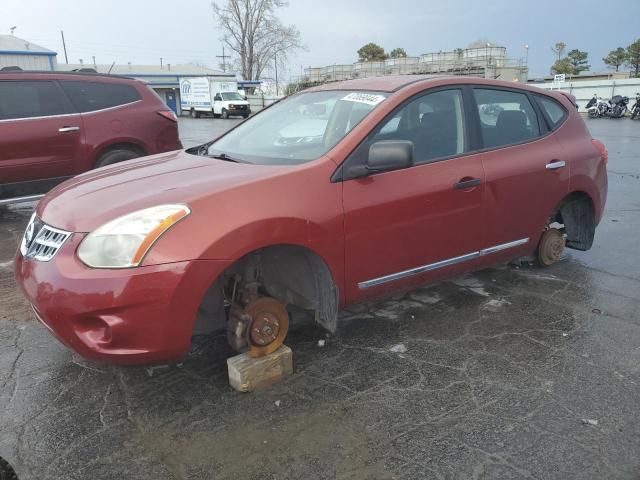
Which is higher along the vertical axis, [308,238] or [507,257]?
[308,238]

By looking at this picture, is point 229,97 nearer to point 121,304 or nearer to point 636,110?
point 636,110

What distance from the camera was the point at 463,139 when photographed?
3660 mm

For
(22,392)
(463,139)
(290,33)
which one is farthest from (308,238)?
(290,33)

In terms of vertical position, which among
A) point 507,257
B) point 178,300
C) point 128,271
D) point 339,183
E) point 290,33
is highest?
point 290,33

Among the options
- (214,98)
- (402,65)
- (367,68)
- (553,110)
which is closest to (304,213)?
(553,110)

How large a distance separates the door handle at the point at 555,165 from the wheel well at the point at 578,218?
18.0 inches

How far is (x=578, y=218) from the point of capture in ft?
15.2

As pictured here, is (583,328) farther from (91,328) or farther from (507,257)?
(91,328)

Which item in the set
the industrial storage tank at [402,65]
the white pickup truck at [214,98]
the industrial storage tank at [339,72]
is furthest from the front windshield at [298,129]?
the industrial storage tank at [339,72]

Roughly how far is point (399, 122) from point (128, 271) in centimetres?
194

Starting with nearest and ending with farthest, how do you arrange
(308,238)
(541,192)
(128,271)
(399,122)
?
(128,271) < (308,238) < (399,122) < (541,192)

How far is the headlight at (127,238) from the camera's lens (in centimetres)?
242

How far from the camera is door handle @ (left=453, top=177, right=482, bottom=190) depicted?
3490 millimetres

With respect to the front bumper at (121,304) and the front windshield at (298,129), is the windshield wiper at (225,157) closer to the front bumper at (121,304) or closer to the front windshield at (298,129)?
the front windshield at (298,129)
